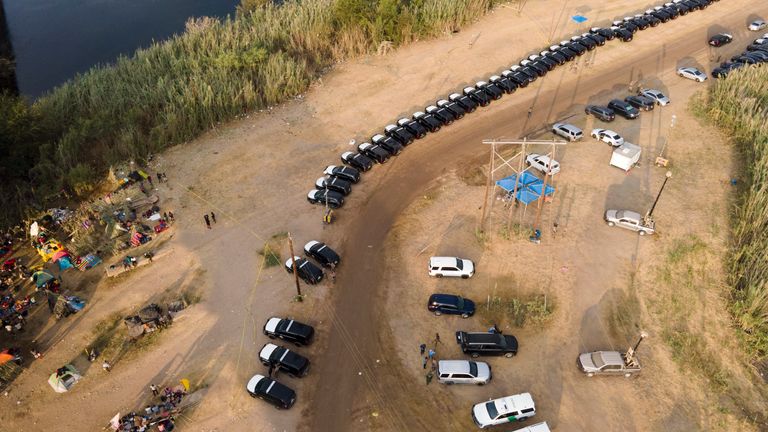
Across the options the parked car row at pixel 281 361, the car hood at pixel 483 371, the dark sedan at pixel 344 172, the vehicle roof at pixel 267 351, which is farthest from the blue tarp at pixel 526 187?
the vehicle roof at pixel 267 351

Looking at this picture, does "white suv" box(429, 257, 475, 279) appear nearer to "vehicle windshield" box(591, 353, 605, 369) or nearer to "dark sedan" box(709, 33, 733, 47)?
"vehicle windshield" box(591, 353, 605, 369)

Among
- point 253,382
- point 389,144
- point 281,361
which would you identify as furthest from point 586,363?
point 389,144

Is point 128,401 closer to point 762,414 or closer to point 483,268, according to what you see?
point 483,268

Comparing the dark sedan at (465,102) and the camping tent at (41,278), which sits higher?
the dark sedan at (465,102)

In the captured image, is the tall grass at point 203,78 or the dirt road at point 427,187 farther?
the tall grass at point 203,78

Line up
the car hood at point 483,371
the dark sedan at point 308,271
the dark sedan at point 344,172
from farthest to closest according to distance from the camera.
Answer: the dark sedan at point 344,172, the dark sedan at point 308,271, the car hood at point 483,371

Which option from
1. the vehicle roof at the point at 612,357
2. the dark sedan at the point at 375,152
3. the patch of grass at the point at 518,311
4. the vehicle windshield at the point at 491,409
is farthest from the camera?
the dark sedan at the point at 375,152

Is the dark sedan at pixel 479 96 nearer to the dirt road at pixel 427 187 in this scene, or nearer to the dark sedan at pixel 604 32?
the dirt road at pixel 427 187
